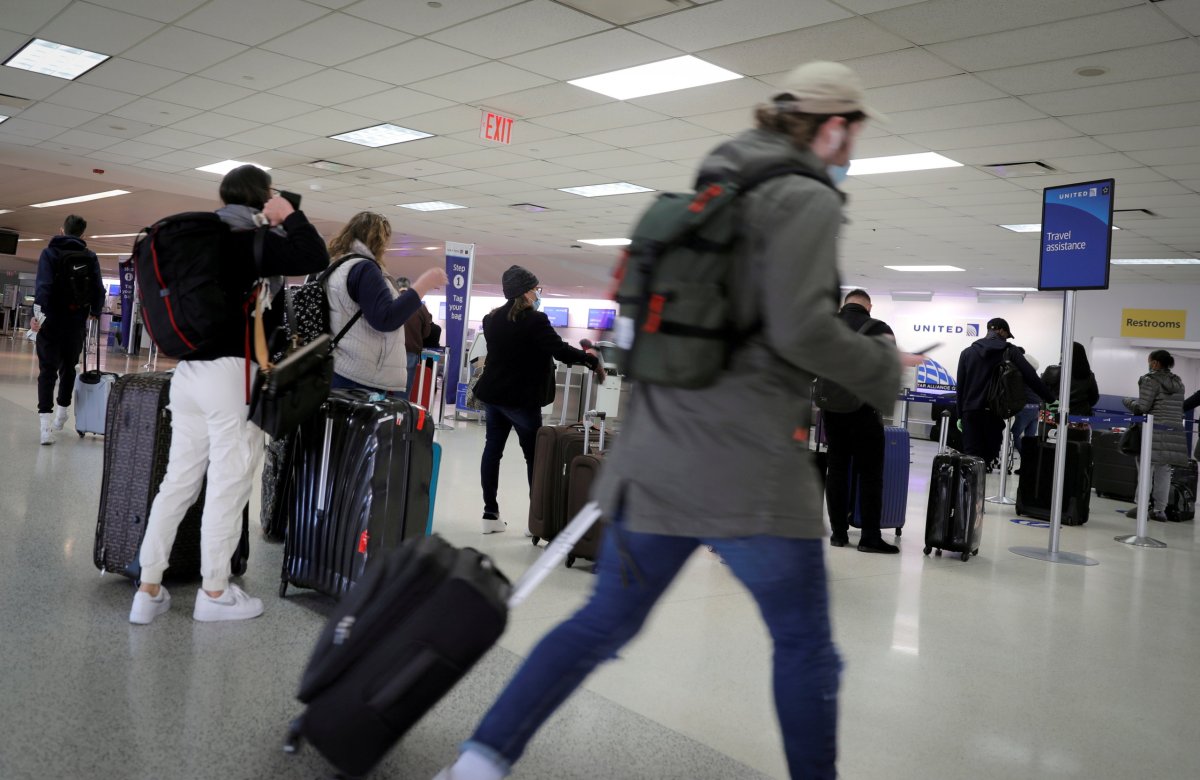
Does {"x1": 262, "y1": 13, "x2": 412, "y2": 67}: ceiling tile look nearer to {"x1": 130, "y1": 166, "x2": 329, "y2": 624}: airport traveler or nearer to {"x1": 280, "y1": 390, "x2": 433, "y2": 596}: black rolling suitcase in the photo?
{"x1": 130, "y1": 166, "x2": 329, "y2": 624}: airport traveler

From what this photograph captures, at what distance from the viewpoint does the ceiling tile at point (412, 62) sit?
6770 millimetres

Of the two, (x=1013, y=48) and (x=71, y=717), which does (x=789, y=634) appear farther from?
(x=1013, y=48)

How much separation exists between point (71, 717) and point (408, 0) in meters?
4.89

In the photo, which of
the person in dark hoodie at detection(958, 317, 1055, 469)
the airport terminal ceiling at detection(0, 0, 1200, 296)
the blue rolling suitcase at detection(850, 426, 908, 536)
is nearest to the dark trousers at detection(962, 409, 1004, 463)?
the person in dark hoodie at detection(958, 317, 1055, 469)

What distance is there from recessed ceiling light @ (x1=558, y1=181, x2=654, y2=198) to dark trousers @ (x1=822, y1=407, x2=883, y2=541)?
6491 millimetres

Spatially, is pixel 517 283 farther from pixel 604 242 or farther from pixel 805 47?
pixel 604 242

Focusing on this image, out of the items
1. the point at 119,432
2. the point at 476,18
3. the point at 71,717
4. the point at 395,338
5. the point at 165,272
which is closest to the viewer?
the point at 71,717

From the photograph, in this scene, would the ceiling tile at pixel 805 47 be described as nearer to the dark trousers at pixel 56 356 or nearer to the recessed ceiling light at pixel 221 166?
the dark trousers at pixel 56 356

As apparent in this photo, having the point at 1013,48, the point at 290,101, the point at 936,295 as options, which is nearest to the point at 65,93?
the point at 290,101

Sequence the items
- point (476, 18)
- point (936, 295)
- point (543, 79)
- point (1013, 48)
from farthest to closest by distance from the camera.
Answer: point (936, 295), point (543, 79), point (476, 18), point (1013, 48)

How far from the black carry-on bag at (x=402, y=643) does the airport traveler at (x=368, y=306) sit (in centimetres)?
152

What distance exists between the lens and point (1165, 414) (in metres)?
8.33

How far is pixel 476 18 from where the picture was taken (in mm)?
6023

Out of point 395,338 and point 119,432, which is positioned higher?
point 395,338
